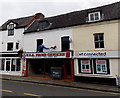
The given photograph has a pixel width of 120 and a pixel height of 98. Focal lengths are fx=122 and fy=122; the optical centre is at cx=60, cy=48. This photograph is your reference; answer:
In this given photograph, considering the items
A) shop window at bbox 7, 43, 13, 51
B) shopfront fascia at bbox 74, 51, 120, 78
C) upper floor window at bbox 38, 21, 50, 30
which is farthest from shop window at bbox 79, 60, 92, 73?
shop window at bbox 7, 43, 13, 51

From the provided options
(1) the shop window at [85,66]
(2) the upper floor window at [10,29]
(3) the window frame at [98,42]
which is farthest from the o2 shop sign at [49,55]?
(2) the upper floor window at [10,29]

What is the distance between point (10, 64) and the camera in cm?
1745

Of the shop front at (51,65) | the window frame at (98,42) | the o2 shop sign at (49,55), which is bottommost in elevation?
the shop front at (51,65)

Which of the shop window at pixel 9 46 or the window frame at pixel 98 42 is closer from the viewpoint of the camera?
the window frame at pixel 98 42

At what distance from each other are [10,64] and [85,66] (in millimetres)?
11005

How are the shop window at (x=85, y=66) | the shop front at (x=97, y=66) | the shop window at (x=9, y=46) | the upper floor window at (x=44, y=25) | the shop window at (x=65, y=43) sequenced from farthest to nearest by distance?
1. the shop window at (x=9, y=46)
2. the upper floor window at (x=44, y=25)
3. the shop window at (x=65, y=43)
4. the shop window at (x=85, y=66)
5. the shop front at (x=97, y=66)

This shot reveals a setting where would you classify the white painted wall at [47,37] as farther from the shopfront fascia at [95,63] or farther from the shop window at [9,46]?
the shop window at [9,46]

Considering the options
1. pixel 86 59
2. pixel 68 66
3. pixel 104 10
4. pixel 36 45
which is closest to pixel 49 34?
pixel 36 45

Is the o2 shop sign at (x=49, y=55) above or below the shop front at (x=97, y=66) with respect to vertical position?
above

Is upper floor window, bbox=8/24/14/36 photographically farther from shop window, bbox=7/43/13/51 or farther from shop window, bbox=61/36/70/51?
shop window, bbox=61/36/70/51

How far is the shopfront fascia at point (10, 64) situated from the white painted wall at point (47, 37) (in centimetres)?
223

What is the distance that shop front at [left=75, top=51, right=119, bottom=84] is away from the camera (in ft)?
35.1

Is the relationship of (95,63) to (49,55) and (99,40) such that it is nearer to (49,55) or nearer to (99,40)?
(99,40)

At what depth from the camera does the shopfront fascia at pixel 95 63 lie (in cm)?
1086
